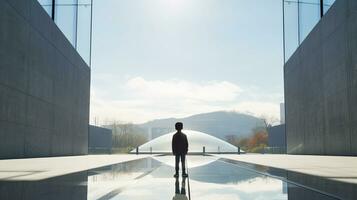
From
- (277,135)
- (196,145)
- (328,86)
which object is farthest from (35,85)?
(277,135)

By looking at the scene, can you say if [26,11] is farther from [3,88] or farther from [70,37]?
[70,37]

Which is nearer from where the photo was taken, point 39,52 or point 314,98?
point 39,52

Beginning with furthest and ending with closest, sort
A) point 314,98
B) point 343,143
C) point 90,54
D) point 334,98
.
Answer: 1. point 90,54
2. point 314,98
3. point 334,98
4. point 343,143

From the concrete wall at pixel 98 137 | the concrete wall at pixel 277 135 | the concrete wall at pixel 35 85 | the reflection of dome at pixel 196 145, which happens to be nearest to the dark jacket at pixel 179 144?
the concrete wall at pixel 35 85

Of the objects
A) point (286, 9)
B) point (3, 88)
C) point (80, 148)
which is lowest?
point (80, 148)

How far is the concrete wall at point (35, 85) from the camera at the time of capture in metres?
21.1

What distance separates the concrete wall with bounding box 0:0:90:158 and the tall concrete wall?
1830 cm

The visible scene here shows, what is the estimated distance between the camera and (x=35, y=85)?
2545 cm

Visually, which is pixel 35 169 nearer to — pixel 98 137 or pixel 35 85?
pixel 35 85

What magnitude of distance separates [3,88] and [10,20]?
3610mm

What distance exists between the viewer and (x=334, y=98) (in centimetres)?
2812

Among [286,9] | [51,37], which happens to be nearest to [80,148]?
[51,37]

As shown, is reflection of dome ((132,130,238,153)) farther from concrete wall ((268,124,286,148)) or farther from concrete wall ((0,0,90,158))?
concrete wall ((0,0,90,158))

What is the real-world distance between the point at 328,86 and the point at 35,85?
62.8 feet
